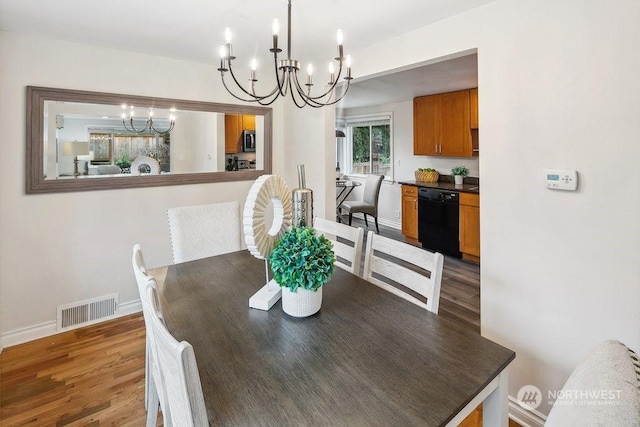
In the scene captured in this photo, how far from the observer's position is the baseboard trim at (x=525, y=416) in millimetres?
1758

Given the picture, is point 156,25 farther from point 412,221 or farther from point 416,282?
point 412,221

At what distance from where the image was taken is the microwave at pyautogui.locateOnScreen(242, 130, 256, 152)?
11.5ft

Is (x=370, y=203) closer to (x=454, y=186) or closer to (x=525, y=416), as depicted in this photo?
(x=454, y=186)

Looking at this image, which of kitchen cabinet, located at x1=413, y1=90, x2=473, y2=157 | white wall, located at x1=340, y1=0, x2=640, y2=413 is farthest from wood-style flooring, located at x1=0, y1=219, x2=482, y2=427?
kitchen cabinet, located at x1=413, y1=90, x2=473, y2=157

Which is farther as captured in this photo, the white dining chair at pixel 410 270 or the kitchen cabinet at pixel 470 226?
the kitchen cabinet at pixel 470 226

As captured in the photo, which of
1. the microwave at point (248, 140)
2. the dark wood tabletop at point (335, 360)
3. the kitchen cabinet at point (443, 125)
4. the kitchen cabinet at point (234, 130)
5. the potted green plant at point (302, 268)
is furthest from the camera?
the kitchen cabinet at point (443, 125)

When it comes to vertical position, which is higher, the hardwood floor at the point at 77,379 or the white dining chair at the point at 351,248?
the white dining chair at the point at 351,248

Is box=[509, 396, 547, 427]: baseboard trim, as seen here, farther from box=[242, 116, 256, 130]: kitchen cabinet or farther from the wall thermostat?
box=[242, 116, 256, 130]: kitchen cabinet

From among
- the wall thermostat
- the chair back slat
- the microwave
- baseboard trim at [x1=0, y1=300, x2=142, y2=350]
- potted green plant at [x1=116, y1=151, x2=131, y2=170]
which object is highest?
the microwave

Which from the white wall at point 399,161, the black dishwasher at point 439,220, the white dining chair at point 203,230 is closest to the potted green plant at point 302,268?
A: the white dining chair at point 203,230

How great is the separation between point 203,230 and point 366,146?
5.14 meters

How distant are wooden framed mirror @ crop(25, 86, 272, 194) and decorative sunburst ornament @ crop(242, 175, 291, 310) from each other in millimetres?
1914

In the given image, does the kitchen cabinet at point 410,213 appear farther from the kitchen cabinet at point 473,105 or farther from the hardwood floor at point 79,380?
the hardwood floor at point 79,380

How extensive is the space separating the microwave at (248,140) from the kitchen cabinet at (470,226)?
2.73 metres
